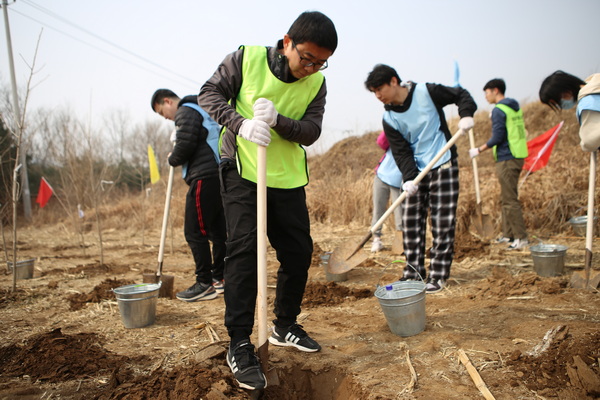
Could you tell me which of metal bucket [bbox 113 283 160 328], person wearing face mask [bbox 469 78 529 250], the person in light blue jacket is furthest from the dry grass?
metal bucket [bbox 113 283 160 328]

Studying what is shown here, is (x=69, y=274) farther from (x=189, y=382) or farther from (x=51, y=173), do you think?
(x=51, y=173)

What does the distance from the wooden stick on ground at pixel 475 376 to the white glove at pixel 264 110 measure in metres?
1.71

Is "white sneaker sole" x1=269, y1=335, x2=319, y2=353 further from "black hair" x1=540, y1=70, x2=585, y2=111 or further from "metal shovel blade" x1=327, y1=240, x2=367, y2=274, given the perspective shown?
"black hair" x1=540, y1=70, x2=585, y2=111

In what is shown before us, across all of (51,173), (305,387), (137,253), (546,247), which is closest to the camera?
(305,387)

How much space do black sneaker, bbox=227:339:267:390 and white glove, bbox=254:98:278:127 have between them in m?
1.20

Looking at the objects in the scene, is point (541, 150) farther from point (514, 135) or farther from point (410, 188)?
point (410, 188)

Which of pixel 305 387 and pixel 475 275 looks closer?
pixel 305 387

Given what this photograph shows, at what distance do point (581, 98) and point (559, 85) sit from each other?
0.23 meters

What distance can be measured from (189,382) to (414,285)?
5.62ft

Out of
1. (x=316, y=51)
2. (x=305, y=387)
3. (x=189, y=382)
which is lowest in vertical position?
(x=305, y=387)

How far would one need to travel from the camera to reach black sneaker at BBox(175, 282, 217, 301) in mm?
4187

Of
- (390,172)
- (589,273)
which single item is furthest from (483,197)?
(589,273)

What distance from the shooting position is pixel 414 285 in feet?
10.4

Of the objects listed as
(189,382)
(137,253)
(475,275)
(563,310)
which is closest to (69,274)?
(137,253)
